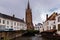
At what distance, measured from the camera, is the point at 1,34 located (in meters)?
35.0

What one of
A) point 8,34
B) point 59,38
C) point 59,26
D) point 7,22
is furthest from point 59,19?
point 7,22

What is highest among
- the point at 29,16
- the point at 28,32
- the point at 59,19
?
Answer: the point at 29,16

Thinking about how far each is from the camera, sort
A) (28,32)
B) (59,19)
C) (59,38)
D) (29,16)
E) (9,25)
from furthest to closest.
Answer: (29,16)
(28,32)
(9,25)
(59,19)
(59,38)

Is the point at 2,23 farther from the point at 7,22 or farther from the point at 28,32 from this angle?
the point at 28,32

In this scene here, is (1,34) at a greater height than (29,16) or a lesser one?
lesser

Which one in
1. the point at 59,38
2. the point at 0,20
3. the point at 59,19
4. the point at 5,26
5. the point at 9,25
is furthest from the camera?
the point at 9,25

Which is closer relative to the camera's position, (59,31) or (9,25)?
(59,31)

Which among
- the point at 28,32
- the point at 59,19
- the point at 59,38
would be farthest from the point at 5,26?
the point at 59,38

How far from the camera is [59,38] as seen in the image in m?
26.7

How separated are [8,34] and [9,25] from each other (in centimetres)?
2503

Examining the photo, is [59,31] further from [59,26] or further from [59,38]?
[59,38]

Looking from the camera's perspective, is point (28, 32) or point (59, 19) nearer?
point (59, 19)

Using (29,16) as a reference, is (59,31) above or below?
below

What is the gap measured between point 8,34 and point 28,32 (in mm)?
30323
